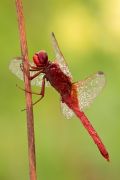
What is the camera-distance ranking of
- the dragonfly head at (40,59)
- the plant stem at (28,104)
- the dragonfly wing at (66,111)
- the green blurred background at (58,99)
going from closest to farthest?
1. the plant stem at (28,104)
2. the dragonfly head at (40,59)
3. the dragonfly wing at (66,111)
4. the green blurred background at (58,99)

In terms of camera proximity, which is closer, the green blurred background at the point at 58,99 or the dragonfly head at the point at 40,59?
the dragonfly head at the point at 40,59

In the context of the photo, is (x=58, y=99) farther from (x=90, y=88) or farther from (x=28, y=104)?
(x=28, y=104)

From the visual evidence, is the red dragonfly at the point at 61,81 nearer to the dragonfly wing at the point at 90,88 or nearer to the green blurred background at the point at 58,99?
the dragonfly wing at the point at 90,88

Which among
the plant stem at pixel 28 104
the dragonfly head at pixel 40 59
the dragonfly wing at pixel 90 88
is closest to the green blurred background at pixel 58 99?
the dragonfly wing at pixel 90 88

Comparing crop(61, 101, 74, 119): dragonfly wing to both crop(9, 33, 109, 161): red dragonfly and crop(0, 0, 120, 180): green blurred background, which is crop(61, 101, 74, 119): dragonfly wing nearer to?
crop(9, 33, 109, 161): red dragonfly

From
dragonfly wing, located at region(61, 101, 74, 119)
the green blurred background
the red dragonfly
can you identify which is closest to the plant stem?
the red dragonfly
